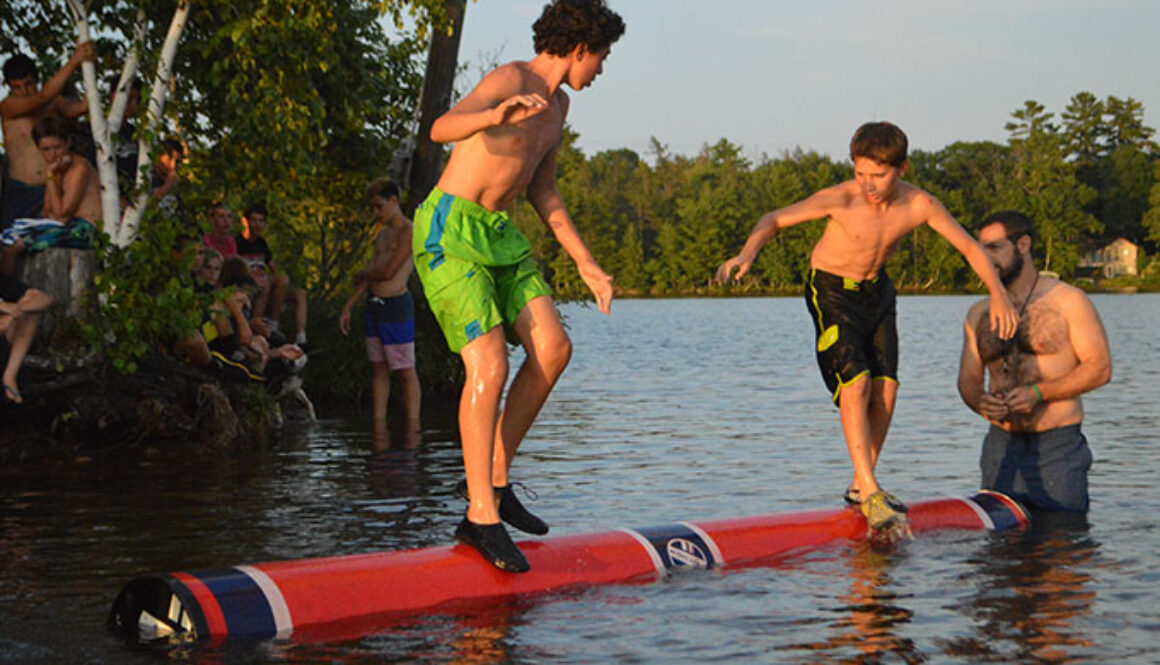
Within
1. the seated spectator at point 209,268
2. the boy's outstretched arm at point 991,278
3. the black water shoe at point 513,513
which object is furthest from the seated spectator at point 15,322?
the boy's outstretched arm at point 991,278

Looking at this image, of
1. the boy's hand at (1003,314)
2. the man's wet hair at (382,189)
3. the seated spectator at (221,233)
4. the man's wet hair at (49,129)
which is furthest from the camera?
the man's wet hair at (382,189)

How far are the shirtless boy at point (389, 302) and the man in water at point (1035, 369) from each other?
6.99 m

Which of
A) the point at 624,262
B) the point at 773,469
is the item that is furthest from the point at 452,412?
the point at 624,262

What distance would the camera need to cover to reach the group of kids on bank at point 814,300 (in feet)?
21.2

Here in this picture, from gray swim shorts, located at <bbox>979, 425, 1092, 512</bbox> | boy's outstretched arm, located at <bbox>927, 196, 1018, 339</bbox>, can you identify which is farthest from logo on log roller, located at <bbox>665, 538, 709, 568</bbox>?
gray swim shorts, located at <bbox>979, 425, 1092, 512</bbox>

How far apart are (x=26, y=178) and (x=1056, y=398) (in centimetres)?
834

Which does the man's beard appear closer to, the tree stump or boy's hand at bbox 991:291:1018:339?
boy's hand at bbox 991:291:1018:339

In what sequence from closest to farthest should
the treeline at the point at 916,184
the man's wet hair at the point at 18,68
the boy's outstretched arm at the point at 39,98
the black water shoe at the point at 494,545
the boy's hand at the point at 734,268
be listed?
the black water shoe at the point at 494,545
the boy's hand at the point at 734,268
the boy's outstretched arm at the point at 39,98
the man's wet hair at the point at 18,68
the treeline at the point at 916,184

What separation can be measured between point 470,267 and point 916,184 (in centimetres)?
13609

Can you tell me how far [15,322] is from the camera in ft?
38.0

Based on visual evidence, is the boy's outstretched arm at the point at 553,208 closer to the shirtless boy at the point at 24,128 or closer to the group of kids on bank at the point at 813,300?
the group of kids on bank at the point at 813,300

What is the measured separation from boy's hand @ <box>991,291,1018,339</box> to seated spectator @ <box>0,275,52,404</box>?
7.42 meters

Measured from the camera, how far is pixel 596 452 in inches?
527

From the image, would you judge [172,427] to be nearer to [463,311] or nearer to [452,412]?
[452,412]
